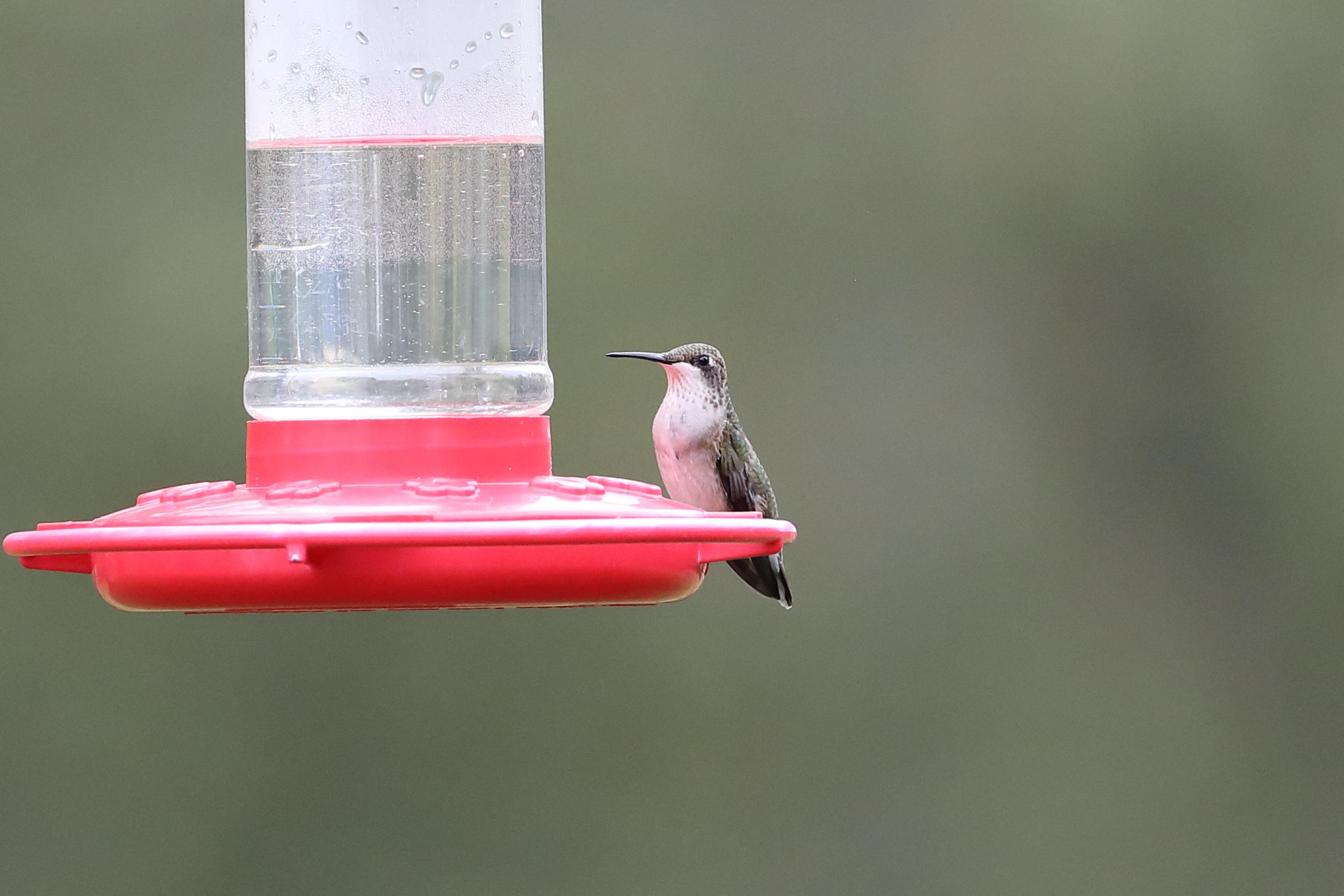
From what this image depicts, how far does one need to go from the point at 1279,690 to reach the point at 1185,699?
42 cm

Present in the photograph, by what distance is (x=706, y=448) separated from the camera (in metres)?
3.86

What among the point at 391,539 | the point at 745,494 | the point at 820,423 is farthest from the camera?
the point at 820,423

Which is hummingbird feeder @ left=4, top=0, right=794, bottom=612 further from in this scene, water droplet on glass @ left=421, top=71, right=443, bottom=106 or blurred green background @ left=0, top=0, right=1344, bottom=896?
blurred green background @ left=0, top=0, right=1344, bottom=896

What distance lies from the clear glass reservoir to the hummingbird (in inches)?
43.4

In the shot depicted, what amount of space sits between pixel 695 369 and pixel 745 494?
0.28m

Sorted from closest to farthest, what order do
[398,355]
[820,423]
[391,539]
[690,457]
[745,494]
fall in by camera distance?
1. [391,539]
2. [398,355]
3. [690,457]
4. [745,494]
5. [820,423]

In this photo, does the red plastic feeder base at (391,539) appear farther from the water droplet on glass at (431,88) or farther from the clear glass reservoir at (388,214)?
the water droplet on glass at (431,88)

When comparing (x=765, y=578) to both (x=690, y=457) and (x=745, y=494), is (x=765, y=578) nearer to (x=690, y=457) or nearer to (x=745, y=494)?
(x=745, y=494)

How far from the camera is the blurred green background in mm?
7574

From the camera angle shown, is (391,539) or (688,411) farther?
(688,411)

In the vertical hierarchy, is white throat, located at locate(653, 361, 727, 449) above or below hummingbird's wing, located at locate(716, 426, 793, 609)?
above

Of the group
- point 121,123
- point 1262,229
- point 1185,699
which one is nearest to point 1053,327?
point 1262,229

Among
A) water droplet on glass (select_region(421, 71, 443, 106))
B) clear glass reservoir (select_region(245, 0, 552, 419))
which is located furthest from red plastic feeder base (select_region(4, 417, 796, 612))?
water droplet on glass (select_region(421, 71, 443, 106))

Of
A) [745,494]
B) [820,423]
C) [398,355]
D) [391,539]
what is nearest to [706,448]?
[745,494]
